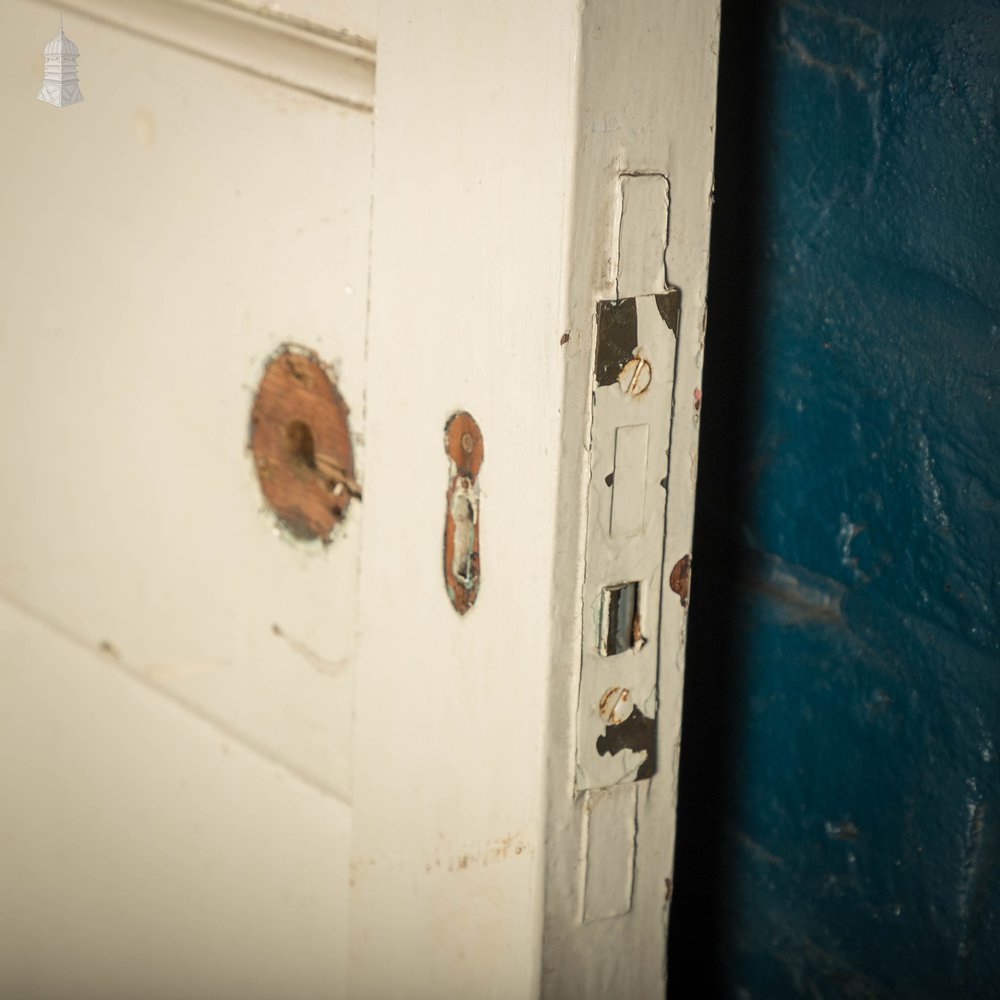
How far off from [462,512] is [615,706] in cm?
14

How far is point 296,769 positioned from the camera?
1026 millimetres

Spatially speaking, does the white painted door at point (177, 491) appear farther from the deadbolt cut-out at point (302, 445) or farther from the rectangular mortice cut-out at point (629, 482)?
the rectangular mortice cut-out at point (629, 482)

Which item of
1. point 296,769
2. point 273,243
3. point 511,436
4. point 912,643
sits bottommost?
point 296,769

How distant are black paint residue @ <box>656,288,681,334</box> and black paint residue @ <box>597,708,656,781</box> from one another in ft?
0.72

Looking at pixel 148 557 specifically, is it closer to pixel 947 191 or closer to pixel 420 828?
pixel 420 828

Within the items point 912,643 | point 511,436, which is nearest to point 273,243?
point 511,436

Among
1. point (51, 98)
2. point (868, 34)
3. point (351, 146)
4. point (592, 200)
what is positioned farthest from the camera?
point (51, 98)

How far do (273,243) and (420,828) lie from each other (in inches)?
15.3

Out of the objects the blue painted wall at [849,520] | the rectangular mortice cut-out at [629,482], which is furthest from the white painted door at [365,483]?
the blue painted wall at [849,520]

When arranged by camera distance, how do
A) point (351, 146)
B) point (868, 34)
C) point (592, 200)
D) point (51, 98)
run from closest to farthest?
1. point (592, 200)
2. point (351, 146)
3. point (868, 34)
4. point (51, 98)

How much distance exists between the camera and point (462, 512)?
0.81 meters

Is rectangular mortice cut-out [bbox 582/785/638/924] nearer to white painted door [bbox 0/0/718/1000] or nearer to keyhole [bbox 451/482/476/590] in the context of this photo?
white painted door [bbox 0/0/718/1000]

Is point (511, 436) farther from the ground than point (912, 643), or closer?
farther from the ground

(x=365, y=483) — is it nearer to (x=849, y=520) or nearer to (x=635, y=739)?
(x=635, y=739)
